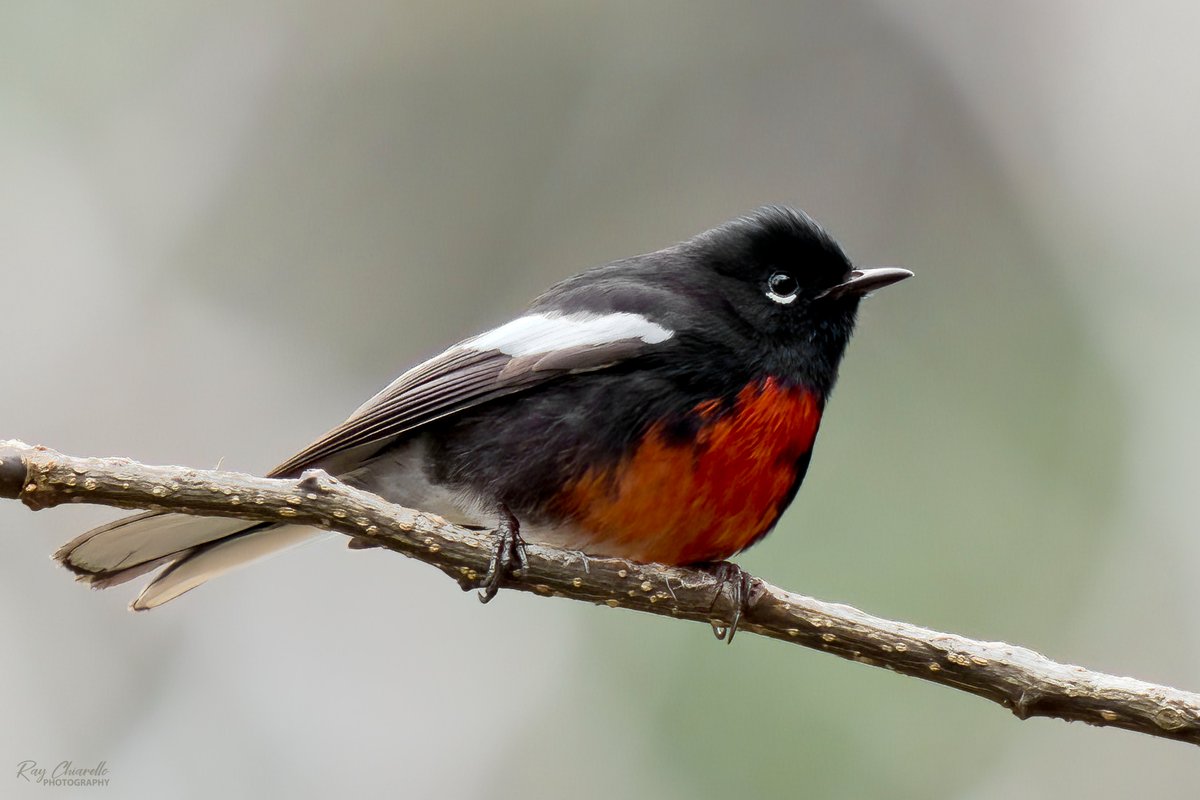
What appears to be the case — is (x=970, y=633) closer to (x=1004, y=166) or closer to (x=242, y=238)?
(x=1004, y=166)

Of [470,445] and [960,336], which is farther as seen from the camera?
[960,336]

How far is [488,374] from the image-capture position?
12.8 feet

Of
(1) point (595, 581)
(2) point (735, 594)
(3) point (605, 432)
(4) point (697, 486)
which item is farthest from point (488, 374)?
(2) point (735, 594)

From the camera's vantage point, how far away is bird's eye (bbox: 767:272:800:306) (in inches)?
166

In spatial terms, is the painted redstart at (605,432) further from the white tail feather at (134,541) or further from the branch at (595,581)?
the branch at (595,581)

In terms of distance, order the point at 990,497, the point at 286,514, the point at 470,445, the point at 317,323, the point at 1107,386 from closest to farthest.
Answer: the point at 286,514 < the point at 470,445 < the point at 990,497 < the point at 1107,386 < the point at 317,323

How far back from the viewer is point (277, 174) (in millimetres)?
7746

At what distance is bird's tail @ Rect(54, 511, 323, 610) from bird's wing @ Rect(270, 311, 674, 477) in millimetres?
284

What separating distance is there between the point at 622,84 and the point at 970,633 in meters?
4.08

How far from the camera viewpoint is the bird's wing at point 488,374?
3781mm

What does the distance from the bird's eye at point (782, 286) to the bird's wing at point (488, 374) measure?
1.78ft

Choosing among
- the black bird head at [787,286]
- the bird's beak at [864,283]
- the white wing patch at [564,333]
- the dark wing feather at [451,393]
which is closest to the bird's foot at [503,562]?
the dark wing feather at [451,393]

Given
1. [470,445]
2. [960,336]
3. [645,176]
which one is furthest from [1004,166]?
[470,445]

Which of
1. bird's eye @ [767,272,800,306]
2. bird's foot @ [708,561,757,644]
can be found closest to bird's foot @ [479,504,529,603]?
bird's foot @ [708,561,757,644]
